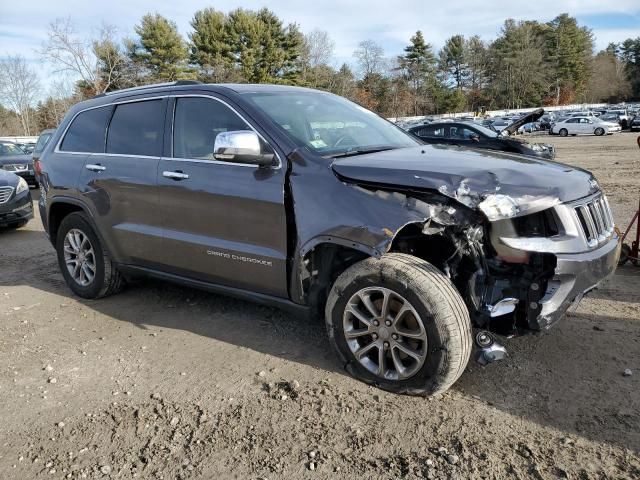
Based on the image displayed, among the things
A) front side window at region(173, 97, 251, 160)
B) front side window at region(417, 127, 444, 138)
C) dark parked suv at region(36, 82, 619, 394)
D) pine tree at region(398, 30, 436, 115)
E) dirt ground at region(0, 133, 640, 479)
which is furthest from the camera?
pine tree at region(398, 30, 436, 115)

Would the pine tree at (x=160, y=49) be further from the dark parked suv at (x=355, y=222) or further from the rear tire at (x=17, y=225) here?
the dark parked suv at (x=355, y=222)

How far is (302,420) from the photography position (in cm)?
301

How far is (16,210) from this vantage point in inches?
352

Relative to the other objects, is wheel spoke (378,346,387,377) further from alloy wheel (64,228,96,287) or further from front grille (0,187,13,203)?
front grille (0,187,13,203)

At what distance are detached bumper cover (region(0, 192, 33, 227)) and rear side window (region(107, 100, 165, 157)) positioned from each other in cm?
528

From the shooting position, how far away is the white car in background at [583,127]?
1490 inches

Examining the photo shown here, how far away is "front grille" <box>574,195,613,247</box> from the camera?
3.15 meters

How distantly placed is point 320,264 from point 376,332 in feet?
1.96

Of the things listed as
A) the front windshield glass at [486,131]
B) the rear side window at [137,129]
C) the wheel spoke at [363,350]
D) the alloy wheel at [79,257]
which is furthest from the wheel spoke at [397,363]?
the front windshield glass at [486,131]

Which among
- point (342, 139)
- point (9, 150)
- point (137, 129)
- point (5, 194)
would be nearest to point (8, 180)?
point (5, 194)

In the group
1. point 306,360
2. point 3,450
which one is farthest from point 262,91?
point 3,450

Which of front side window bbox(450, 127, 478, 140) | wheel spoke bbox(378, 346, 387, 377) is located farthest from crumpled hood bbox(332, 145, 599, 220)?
front side window bbox(450, 127, 478, 140)

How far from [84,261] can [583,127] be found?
1626 inches

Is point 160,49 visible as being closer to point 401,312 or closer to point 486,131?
point 486,131
